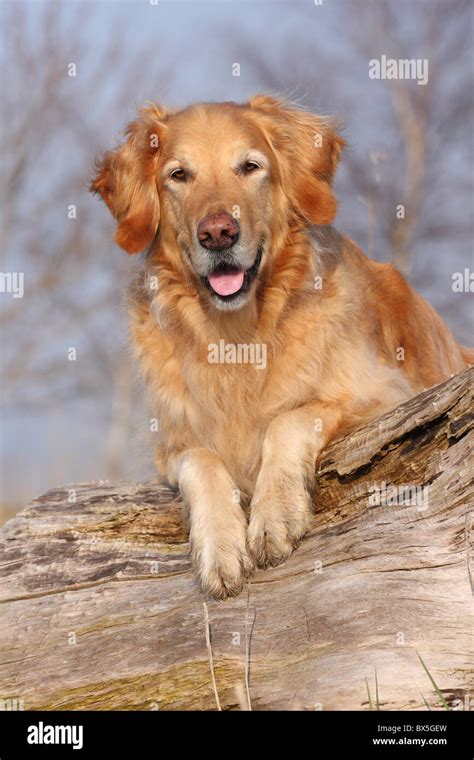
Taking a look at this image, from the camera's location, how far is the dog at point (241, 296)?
154 inches

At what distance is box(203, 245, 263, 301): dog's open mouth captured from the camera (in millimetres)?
3955

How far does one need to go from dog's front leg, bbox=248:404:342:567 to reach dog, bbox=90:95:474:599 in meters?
0.01

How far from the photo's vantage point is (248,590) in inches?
134

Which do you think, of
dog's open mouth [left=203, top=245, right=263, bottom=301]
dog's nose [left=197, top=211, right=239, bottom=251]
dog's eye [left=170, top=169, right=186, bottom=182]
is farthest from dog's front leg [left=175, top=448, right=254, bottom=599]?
dog's eye [left=170, top=169, right=186, bottom=182]

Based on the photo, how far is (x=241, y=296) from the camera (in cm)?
397

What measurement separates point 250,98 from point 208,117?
0.48 m

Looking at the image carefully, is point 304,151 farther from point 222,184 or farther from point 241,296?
point 241,296

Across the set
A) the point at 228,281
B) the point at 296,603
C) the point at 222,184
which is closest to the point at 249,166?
the point at 222,184

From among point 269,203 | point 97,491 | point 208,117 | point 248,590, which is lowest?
point 248,590

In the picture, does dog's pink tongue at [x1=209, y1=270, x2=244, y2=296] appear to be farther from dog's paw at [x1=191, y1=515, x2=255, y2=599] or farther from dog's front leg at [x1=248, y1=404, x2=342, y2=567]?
dog's paw at [x1=191, y1=515, x2=255, y2=599]

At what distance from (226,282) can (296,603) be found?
1494 mm

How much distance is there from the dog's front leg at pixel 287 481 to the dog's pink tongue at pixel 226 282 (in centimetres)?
62
